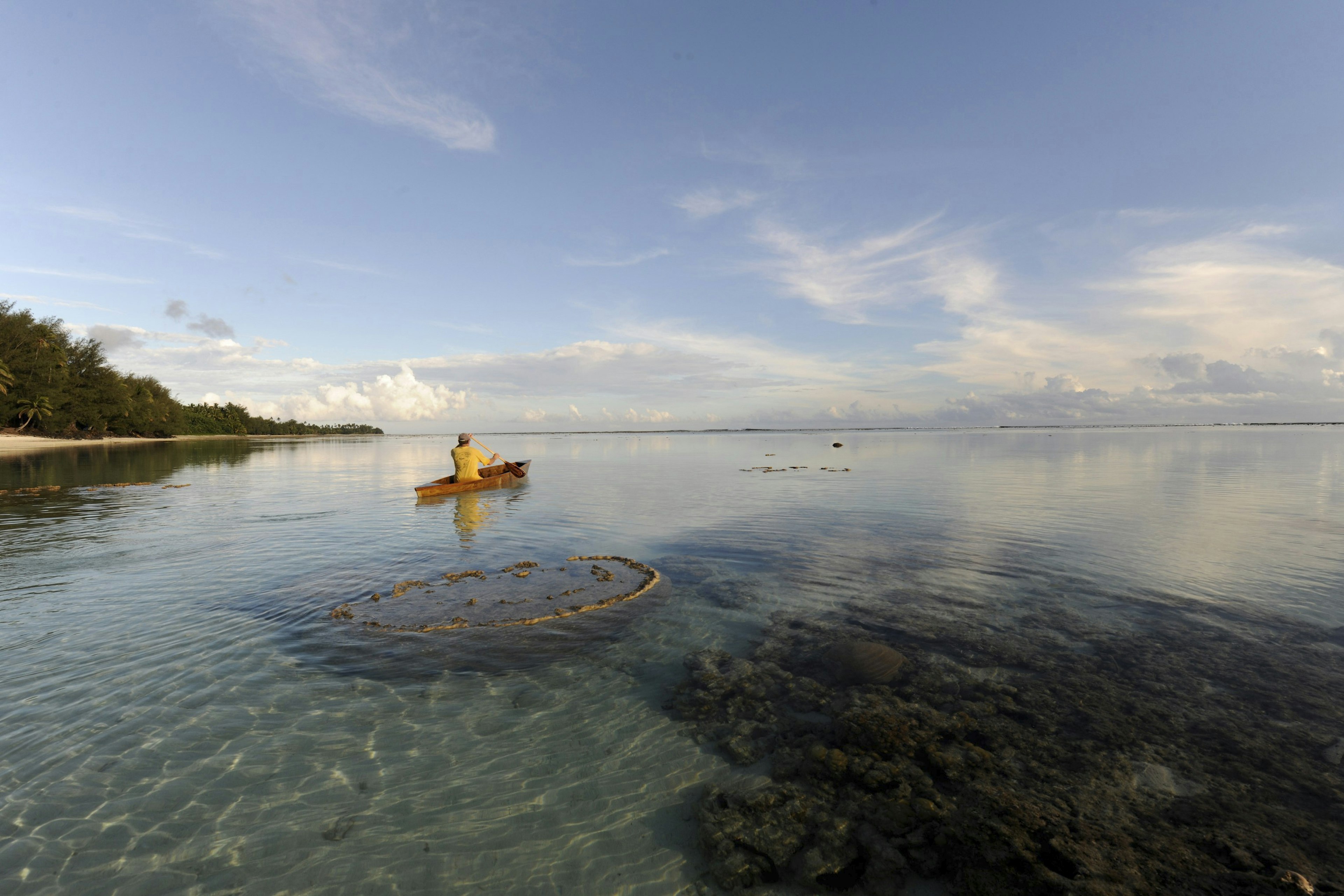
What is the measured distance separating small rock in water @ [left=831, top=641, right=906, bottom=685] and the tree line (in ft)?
407

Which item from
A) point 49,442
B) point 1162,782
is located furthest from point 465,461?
point 49,442

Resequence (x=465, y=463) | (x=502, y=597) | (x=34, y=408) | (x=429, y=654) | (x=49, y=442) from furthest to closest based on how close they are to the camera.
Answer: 1. (x=49, y=442)
2. (x=34, y=408)
3. (x=465, y=463)
4. (x=502, y=597)
5. (x=429, y=654)

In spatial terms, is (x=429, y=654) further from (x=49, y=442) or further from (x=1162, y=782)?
(x=49, y=442)

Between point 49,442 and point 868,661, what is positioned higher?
point 49,442

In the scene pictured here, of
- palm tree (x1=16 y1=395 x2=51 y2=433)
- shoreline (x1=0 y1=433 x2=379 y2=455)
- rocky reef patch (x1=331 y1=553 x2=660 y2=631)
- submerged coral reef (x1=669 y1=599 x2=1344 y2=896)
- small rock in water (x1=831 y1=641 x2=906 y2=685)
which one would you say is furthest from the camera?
palm tree (x1=16 y1=395 x2=51 y2=433)

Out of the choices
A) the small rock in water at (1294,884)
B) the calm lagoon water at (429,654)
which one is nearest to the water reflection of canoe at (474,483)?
the calm lagoon water at (429,654)

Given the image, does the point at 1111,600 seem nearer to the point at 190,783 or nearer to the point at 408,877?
the point at 408,877

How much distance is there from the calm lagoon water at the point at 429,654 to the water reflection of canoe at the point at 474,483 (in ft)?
6.85

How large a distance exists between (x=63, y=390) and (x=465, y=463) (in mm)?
116970

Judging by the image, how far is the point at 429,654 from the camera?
9.17 metres

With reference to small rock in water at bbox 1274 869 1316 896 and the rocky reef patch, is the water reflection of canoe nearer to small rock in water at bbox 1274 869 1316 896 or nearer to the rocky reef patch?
the rocky reef patch

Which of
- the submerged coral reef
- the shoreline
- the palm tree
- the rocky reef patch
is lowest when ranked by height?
the submerged coral reef

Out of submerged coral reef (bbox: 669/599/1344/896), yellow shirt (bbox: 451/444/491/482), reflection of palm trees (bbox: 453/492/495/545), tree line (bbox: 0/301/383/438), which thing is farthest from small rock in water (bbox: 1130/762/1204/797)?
tree line (bbox: 0/301/383/438)

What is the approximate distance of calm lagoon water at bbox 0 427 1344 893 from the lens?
16.5 ft
